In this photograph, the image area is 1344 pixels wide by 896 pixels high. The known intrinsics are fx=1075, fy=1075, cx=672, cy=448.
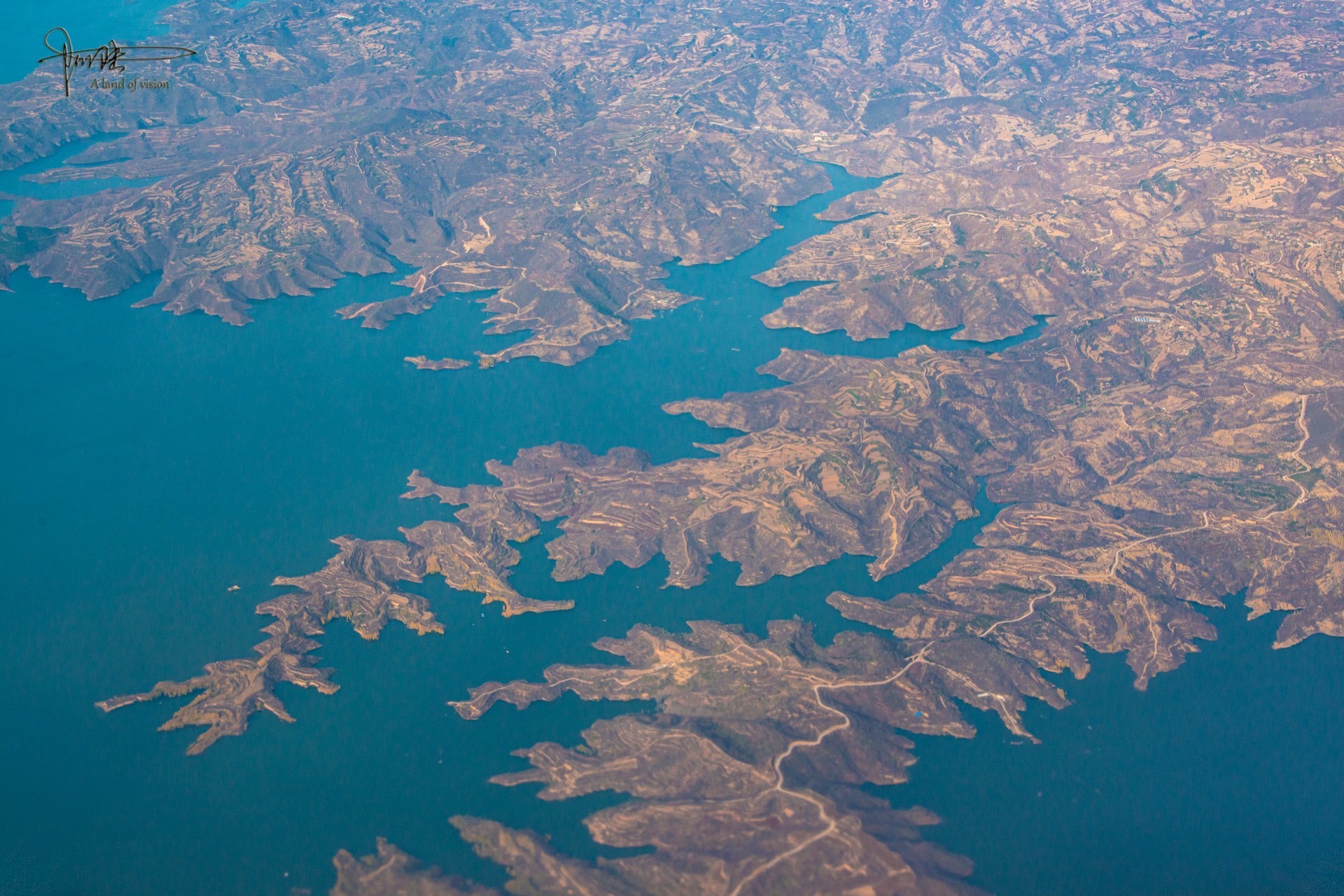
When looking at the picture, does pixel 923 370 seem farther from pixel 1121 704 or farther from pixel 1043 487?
pixel 1121 704

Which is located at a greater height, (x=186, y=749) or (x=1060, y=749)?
(x=186, y=749)

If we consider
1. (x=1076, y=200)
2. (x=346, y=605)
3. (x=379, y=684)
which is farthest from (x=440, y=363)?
(x=1076, y=200)

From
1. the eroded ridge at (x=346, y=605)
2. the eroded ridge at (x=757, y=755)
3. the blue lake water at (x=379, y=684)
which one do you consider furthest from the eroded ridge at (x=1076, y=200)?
the eroded ridge at (x=757, y=755)

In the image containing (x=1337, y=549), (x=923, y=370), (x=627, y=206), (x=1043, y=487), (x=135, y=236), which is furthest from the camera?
(x=627, y=206)

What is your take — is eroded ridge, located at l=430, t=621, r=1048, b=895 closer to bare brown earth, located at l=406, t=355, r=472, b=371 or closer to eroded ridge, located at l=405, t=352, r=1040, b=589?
eroded ridge, located at l=405, t=352, r=1040, b=589

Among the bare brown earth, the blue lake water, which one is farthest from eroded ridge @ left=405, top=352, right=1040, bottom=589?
the bare brown earth

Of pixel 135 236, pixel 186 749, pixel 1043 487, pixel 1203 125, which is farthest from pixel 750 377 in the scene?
pixel 1203 125

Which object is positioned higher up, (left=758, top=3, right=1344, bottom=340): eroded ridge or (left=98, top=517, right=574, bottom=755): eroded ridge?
(left=758, top=3, right=1344, bottom=340): eroded ridge
